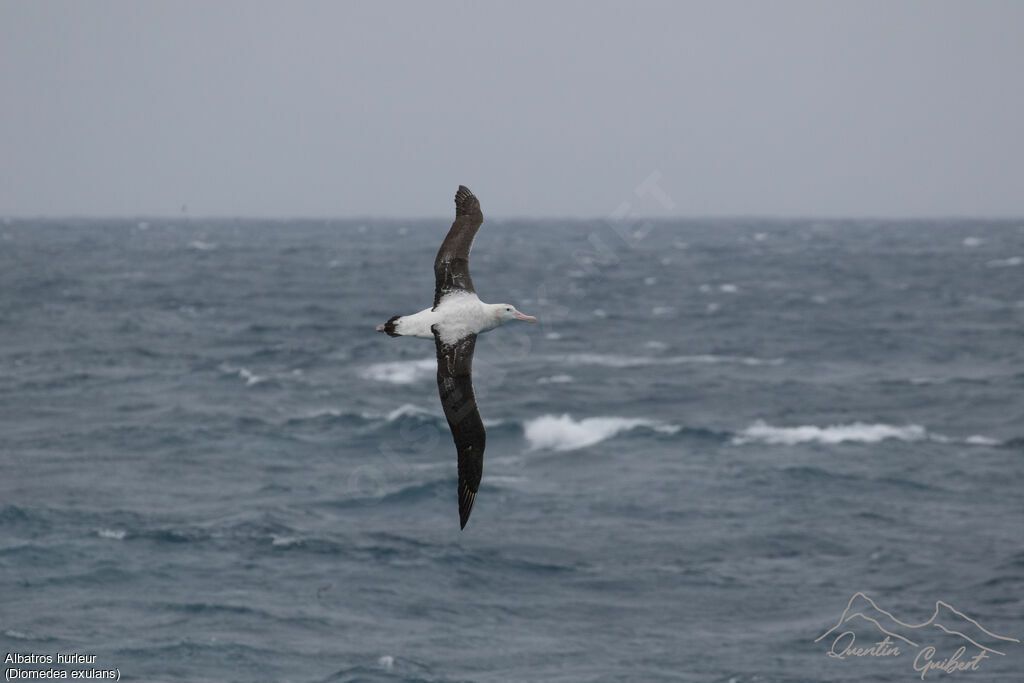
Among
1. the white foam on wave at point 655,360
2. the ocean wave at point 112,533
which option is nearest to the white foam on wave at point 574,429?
the white foam on wave at point 655,360

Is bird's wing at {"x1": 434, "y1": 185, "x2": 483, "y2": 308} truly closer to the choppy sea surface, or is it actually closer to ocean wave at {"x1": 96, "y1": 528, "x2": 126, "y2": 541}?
the choppy sea surface

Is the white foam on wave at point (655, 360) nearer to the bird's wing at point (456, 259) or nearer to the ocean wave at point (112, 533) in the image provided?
the ocean wave at point (112, 533)

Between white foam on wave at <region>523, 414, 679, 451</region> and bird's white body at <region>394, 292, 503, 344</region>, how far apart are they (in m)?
48.1

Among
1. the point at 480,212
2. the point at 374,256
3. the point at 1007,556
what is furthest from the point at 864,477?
the point at 374,256

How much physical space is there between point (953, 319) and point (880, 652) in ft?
254

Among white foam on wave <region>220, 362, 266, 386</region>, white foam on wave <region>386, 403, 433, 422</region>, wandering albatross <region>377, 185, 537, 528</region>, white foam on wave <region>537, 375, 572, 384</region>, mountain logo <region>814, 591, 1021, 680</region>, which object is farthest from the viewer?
white foam on wave <region>220, 362, 266, 386</region>

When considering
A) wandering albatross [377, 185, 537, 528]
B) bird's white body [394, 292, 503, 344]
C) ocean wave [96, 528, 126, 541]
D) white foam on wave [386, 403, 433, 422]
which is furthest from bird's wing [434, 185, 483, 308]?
white foam on wave [386, 403, 433, 422]

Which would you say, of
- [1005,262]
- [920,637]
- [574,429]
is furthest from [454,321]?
[1005,262]

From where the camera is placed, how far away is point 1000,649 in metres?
39.9

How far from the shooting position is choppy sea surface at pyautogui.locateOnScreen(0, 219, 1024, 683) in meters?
40.1

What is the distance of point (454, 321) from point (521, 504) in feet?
127

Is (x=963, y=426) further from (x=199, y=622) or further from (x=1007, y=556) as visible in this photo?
(x=199, y=622)

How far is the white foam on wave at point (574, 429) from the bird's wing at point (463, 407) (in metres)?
47.5

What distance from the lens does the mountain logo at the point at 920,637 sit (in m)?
39.6
